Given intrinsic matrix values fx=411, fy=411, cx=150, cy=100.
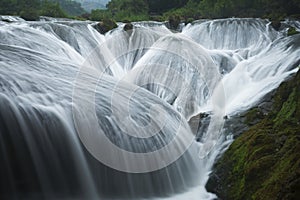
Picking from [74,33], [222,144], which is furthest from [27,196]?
[74,33]

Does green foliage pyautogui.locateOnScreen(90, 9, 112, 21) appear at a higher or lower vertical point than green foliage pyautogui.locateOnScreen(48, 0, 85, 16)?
higher

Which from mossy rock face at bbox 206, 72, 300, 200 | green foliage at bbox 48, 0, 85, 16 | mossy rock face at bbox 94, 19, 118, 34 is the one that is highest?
mossy rock face at bbox 206, 72, 300, 200

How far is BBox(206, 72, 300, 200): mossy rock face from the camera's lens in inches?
166

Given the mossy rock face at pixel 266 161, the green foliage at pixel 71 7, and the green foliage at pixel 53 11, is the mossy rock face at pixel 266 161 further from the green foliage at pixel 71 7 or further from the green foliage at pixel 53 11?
the green foliage at pixel 71 7

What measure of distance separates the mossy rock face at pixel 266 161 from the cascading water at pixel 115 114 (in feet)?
1.20

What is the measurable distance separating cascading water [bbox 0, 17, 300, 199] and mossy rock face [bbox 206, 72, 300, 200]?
14.4 inches

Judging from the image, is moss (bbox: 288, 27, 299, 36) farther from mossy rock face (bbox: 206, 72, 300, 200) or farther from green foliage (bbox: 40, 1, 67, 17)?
green foliage (bbox: 40, 1, 67, 17)

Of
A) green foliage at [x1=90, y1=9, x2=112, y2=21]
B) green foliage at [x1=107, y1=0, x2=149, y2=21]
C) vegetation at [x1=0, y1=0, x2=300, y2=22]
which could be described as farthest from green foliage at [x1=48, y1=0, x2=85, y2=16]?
green foliage at [x1=90, y1=9, x2=112, y2=21]

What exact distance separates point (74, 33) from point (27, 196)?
929 centimetres

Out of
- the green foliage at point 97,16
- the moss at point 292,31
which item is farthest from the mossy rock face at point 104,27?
the moss at point 292,31

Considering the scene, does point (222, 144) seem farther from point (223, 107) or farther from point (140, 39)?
point (140, 39)

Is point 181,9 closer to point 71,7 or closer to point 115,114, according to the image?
point 115,114

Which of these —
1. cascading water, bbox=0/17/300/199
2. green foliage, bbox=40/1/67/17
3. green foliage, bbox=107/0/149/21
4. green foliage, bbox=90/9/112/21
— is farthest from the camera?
green foliage, bbox=107/0/149/21

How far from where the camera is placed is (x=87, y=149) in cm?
500
